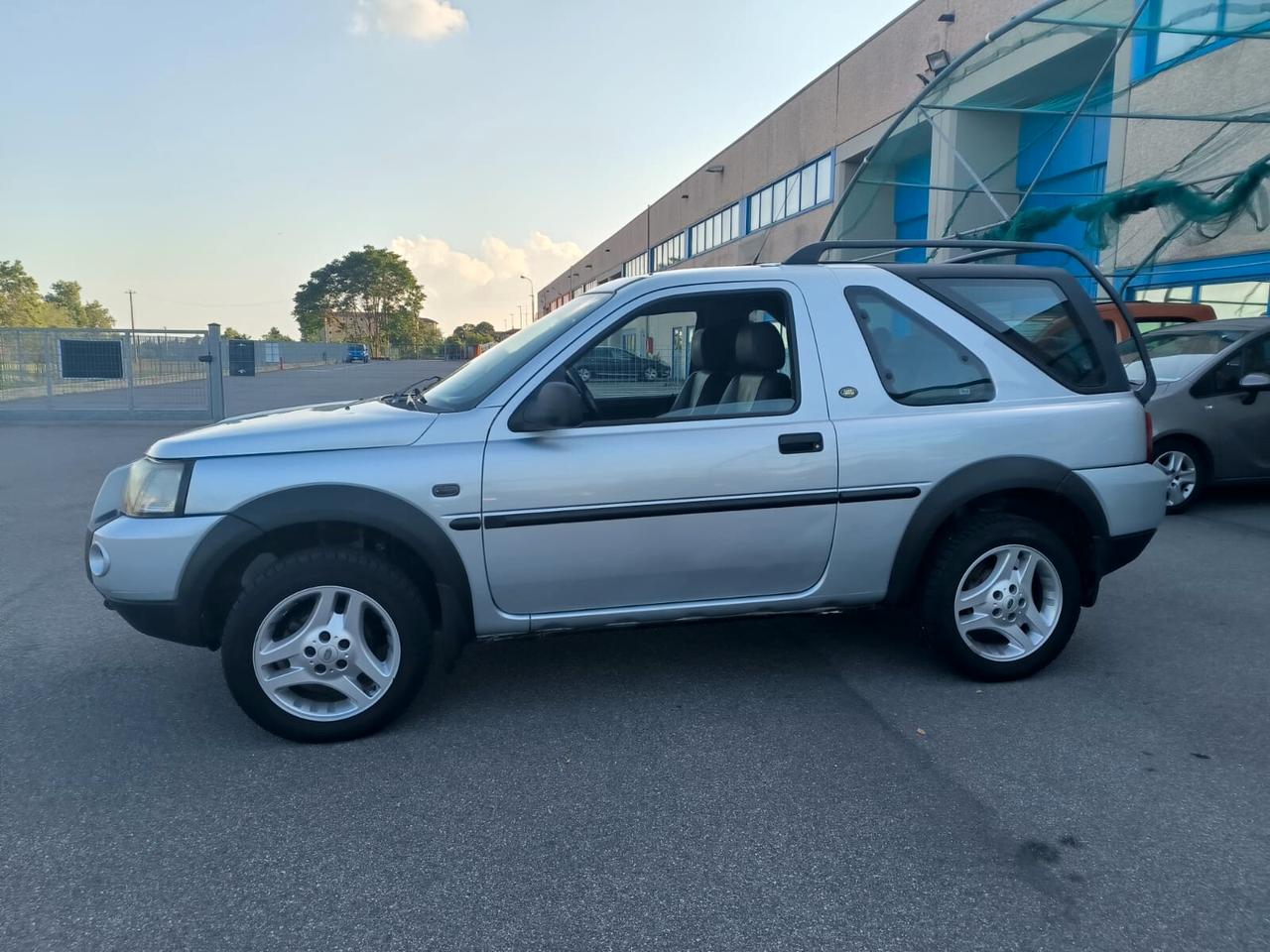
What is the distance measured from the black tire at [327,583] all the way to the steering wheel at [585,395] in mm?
1041

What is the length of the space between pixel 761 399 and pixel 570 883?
2.09m

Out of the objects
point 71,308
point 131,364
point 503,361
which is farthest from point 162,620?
point 71,308

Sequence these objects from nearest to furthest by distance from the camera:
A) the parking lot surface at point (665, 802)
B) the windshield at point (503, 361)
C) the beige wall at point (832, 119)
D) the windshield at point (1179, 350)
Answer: the parking lot surface at point (665, 802) → the windshield at point (503, 361) → the windshield at point (1179, 350) → the beige wall at point (832, 119)

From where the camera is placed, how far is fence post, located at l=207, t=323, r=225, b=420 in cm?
1647

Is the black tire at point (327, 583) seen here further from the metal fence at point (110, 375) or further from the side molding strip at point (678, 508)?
the metal fence at point (110, 375)

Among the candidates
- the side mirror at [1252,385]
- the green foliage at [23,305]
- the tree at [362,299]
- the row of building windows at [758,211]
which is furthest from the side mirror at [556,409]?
the tree at [362,299]

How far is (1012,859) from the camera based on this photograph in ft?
8.80

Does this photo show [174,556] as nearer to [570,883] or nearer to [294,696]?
[294,696]

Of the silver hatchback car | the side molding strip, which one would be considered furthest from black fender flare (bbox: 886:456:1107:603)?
the silver hatchback car

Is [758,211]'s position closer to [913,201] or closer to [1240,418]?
[913,201]

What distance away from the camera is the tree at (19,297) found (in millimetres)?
82875

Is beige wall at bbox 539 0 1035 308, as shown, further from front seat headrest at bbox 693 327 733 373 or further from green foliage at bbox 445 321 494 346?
green foliage at bbox 445 321 494 346

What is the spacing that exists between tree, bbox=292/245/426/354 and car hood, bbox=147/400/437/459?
324 ft

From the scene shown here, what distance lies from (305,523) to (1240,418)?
7851 mm
